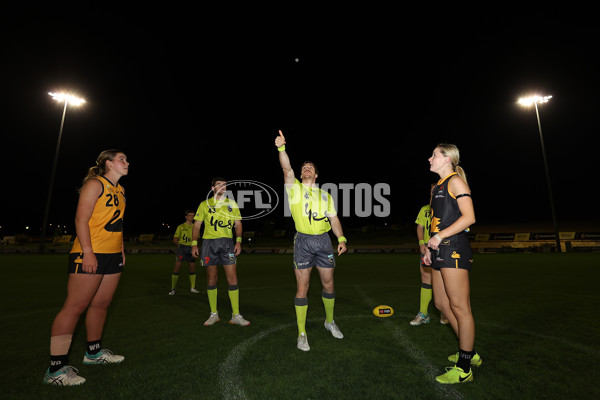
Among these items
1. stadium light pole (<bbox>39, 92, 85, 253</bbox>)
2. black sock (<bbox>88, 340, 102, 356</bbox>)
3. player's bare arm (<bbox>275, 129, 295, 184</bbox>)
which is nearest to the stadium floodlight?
player's bare arm (<bbox>275, 129, 295, 184</bbox>)

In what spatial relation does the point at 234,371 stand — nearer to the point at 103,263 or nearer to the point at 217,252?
the point at 103,263

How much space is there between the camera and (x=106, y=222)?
3.79 meters

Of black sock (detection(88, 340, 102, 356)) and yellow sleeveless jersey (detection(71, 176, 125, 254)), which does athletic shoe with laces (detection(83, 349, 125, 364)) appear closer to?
black sock (detection(88, 340, 102, 356))

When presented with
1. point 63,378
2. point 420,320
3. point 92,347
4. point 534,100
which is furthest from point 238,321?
point 534,100

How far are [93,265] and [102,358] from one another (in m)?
1.43

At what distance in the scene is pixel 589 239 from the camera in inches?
1017

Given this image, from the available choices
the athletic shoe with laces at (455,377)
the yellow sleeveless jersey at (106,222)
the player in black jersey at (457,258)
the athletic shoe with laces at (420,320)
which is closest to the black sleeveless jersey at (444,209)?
the player in black jersey at (457,258)

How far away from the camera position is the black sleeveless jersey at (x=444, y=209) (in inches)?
138

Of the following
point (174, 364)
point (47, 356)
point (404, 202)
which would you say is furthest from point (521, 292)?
point (404, 202)

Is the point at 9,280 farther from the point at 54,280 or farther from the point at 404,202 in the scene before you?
the point at 404,202

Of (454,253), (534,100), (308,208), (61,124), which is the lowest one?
(454,253)

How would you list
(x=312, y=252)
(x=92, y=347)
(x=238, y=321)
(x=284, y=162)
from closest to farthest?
(x=92, y=347)
(x=284, y=162)
(x=312, y=252)
(x=238, y=321)

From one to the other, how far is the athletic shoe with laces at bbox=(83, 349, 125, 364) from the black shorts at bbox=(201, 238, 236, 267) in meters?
2.23

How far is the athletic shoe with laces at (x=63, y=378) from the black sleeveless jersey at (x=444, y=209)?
441cm
